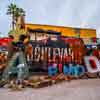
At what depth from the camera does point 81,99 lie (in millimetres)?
12953

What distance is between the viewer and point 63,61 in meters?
22.7

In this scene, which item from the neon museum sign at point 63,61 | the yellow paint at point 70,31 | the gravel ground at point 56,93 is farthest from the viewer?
the yellow paint at point 70,31

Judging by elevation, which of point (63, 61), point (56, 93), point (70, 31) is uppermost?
point (70, 31)

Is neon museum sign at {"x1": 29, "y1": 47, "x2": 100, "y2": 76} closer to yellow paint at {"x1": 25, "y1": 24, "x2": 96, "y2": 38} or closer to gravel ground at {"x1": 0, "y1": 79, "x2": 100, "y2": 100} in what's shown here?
gravel ground at {"x1": 0, "y1": 79, "x2": 100, "y2": 100}

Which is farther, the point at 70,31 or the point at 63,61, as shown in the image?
the point at 70,31

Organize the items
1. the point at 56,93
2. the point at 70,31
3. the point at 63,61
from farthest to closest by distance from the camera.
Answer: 1. the point at 70,31
2. the point at 63,61
3. the point at 56,93

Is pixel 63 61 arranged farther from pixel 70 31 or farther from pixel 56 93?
pixel 70 31

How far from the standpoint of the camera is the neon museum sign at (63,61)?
2194 centimetres

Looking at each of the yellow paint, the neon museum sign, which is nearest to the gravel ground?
the neon museum sign

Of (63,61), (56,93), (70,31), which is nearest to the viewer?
(56,93)

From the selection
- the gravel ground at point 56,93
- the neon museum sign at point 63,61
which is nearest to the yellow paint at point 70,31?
the neon museum sign at point 63,61

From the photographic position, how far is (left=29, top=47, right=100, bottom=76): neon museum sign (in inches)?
864

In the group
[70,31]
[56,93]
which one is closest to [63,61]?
[56,93]

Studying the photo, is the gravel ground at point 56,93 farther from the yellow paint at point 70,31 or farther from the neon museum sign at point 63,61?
the yellow paint at point 70,31
